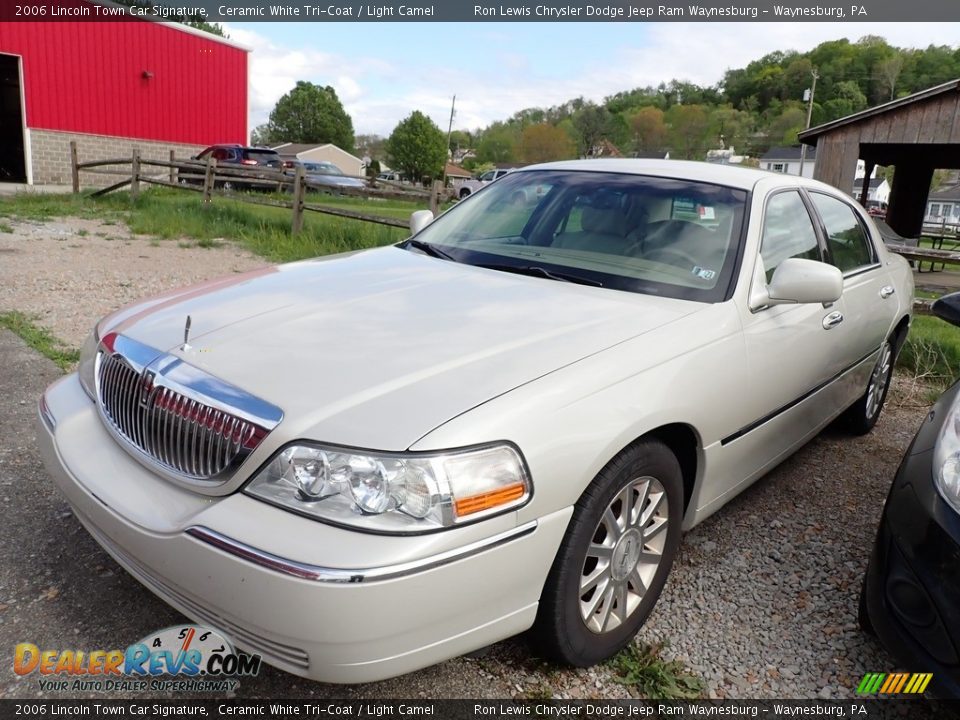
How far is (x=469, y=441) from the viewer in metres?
1.77

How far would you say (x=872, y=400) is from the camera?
14.6 ft

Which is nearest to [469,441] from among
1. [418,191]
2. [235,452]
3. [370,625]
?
[370,625]

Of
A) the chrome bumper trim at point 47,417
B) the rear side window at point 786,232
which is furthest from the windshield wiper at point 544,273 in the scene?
the chrome bumper trim at point 47,417

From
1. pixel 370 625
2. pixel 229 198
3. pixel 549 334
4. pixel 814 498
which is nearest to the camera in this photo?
pixel 370 625

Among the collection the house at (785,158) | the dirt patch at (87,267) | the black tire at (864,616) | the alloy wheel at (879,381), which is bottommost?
the black tire at (864,616)

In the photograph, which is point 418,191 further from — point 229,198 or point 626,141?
point 626,141

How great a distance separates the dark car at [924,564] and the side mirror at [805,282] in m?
0.59

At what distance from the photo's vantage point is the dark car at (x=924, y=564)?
1.90 m

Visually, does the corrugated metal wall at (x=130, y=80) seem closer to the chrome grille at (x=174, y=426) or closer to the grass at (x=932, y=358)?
the chrome grille at (x=174, y=426)

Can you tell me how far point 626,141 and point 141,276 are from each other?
107 meters

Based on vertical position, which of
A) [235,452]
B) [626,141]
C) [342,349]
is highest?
[626,141]

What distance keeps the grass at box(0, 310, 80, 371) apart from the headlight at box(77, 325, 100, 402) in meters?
2.37

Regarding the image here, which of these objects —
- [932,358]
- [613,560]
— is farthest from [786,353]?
[932,358]

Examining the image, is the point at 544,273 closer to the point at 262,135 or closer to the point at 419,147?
the point at 419,147
